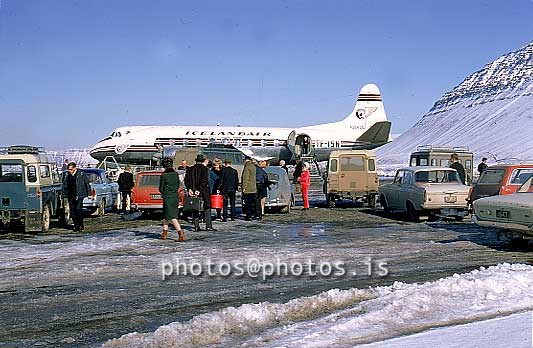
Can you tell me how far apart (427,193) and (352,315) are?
11108mm

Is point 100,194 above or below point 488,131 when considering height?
below

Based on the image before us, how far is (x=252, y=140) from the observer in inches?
1848

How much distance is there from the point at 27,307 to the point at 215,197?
1019cm

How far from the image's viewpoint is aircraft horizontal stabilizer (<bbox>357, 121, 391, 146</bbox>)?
49938 millimetres

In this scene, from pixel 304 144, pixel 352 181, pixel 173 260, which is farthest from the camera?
pixel 304 144

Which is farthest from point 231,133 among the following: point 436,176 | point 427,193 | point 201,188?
point 201,188

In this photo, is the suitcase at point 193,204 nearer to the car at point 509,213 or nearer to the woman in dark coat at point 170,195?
the woman in dark coat at point 170,195

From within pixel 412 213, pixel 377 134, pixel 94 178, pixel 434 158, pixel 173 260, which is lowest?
pixel 173 260

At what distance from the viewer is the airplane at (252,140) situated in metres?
45.2

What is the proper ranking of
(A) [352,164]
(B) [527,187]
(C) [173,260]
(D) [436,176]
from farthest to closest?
(A) [352,164]
(D) [436,176]
(B) [527,187]
(C) [173,260]

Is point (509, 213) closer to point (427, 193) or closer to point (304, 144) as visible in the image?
point (427, 193)

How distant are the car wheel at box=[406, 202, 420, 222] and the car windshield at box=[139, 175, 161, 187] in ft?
23.1

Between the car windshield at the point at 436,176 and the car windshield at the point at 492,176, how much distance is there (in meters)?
1.17

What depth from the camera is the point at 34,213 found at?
1627 cm
